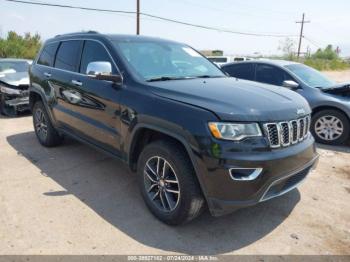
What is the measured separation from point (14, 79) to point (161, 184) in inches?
271

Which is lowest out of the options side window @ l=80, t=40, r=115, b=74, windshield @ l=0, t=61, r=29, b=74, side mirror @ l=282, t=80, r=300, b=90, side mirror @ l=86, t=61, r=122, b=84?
windshield @ l=0, t=61, r=29, b=74

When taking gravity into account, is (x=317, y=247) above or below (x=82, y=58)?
below

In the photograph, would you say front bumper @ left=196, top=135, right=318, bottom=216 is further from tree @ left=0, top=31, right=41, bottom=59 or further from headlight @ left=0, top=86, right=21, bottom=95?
tree @ left=0, top=31, right=41, bottom=59

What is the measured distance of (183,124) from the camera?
2859 millimetres

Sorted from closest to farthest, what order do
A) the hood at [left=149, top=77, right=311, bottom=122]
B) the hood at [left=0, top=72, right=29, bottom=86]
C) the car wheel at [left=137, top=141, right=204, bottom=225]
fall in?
the hood at [left=149, top=77, right=311, bottom=122]
the car wheel at [left=137, top=141, right=204, bottom=225]
the hood at [left=0, top=72, right=29, bottom=86]

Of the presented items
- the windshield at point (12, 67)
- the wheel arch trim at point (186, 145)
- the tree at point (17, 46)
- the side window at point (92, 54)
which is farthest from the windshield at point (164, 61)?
the tree at point (17, 46)

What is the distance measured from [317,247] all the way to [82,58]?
11.6 feet

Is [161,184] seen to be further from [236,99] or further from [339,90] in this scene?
[339,90]

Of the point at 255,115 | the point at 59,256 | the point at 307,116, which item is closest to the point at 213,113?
the point at 255,115

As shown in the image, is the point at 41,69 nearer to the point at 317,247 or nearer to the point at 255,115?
the point at 255,115

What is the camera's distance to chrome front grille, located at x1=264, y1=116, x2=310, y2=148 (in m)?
Result: 2.84

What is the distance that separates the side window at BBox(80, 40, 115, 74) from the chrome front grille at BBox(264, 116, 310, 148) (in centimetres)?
200

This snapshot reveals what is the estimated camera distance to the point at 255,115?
110 inches

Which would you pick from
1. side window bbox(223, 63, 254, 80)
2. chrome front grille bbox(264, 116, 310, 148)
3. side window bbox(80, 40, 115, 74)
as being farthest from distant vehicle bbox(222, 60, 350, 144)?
side window bbox(80, 40, 115, 74)
